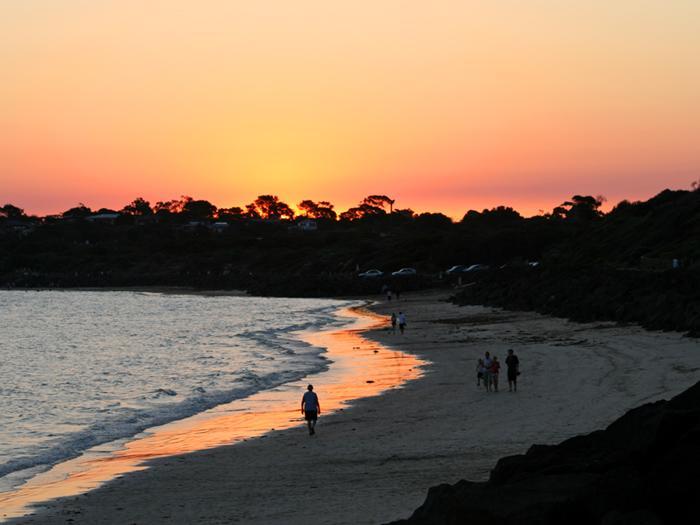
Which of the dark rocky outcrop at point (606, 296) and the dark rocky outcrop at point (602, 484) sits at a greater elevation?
the dark rocky outcrop at point (606, 296)

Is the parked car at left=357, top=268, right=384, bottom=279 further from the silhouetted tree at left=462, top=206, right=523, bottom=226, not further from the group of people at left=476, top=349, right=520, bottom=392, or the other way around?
the group of people at left=476, top=349, right=520, bottom=392

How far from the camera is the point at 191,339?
57438mm

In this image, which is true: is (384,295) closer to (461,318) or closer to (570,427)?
(461,318)

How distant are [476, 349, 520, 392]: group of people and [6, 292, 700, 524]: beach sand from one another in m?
0.39

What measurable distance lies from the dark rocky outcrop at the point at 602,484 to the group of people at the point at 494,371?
44.5 feet

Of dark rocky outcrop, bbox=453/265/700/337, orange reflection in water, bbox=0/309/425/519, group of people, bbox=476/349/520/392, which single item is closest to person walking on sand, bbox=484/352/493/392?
group of people, bbox=476/349/520/392

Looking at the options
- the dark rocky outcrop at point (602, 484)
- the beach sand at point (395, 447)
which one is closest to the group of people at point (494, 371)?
the beach sand at point (395, 447)

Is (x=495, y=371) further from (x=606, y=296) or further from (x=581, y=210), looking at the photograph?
(x=581, y=210)

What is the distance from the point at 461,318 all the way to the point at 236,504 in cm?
4395

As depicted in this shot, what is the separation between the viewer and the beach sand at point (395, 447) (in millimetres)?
14594

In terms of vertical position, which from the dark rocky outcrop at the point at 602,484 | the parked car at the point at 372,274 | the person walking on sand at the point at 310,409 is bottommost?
the person walking on sand at the point at 310,409

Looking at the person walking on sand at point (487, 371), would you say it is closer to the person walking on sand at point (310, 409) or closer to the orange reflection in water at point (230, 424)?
the orange reflection in water at point (230, 424)

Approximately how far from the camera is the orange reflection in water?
1739cm

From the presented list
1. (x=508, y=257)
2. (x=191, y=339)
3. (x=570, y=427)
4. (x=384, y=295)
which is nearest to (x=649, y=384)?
(x=570, y=427)
